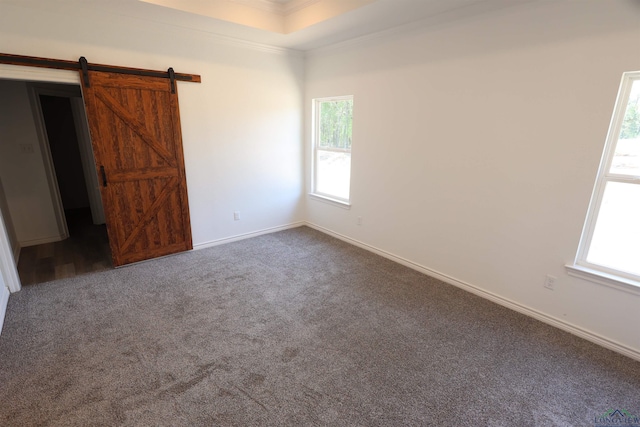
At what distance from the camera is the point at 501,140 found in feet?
8.73

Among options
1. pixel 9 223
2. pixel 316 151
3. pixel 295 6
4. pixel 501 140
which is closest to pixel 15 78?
pixel 9 223

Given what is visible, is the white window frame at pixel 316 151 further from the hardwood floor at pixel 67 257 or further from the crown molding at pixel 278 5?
the hardwood floor at pixel 67 257

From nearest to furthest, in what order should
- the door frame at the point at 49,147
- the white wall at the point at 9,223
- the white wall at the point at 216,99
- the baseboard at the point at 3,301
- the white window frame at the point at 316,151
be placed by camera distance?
the baseboard at the point at 3,301 < the white wall at the point at 216,99 < the white wall at the point at 9,223 < the door frame at the point at 49,147 < the white window frame at the point at 316,151

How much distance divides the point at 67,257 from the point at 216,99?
2.70m

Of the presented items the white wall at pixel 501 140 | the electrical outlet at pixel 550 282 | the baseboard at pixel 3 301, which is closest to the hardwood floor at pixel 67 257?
the baseboard at pixel 3 301

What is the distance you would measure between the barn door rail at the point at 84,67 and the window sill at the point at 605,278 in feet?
14.0

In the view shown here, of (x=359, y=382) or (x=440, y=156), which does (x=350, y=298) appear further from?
(x=440, y=156)

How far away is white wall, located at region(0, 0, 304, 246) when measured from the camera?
112 inches

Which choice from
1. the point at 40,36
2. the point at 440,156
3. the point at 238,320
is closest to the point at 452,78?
the point at 440,156

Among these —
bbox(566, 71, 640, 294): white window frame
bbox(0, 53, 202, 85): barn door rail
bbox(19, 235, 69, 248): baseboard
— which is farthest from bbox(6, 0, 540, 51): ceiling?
bbox(19, 235, 69, 248): baseboard

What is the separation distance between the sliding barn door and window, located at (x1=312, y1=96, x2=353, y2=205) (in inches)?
78.4

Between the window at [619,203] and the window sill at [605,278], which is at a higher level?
the window at [619,203]

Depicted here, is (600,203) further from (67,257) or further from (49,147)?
(49,147)

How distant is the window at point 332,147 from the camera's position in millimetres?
4238
